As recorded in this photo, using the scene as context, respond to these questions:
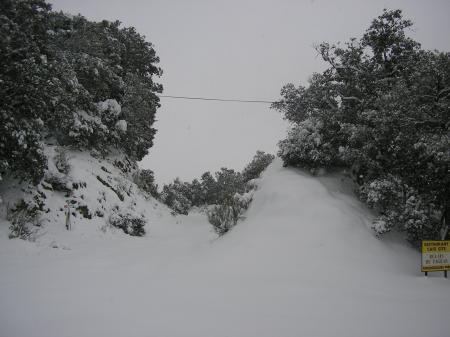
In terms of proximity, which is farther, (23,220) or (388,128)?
(388,128)

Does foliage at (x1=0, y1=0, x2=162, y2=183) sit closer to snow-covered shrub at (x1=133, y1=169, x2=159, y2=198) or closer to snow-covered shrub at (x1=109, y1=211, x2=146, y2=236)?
snow-covered shrub at (x1=133, y1=169, x2=159, y2=198)

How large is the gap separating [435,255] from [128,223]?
36.7 feet

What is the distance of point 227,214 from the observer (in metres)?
10.8

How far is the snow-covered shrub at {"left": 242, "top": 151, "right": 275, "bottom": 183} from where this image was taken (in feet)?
77.7

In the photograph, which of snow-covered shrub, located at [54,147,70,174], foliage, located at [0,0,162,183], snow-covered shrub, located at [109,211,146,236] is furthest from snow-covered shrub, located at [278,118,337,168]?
snow-covered shrub, located at [54,147,70,174]

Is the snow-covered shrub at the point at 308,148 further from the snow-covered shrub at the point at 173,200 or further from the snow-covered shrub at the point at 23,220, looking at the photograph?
the snow-covered shrub at the point at 173,200

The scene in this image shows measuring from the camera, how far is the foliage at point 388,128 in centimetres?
872

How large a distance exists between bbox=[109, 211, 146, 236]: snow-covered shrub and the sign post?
10712 millimetres

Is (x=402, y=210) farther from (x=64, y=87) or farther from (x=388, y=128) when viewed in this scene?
(x=64, y=87)

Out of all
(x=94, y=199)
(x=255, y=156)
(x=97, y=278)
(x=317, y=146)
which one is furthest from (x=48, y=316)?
(x=255, y=156)

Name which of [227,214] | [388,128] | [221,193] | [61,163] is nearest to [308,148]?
[388,128]

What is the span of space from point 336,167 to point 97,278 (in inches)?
459

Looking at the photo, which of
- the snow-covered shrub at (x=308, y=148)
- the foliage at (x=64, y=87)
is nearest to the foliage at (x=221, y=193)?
the snow-covered shrub at (x=308, y=148)

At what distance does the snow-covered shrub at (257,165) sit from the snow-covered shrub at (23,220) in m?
17.1
